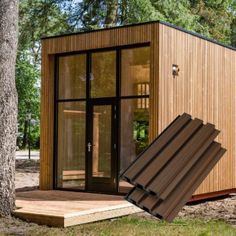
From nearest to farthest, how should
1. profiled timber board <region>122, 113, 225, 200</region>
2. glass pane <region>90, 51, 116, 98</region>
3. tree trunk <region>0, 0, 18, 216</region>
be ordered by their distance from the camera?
profiled timber board <region>122, 113, 225, 200</region>, tree trunk <region>0, 0, 18, 216</region>, glass pane <region>90, 51, 116, 98</region>

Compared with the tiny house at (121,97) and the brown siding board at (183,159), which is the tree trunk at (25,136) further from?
the brown siding board at (183,159)

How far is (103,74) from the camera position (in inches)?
432

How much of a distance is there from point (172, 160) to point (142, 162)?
248 millimetres

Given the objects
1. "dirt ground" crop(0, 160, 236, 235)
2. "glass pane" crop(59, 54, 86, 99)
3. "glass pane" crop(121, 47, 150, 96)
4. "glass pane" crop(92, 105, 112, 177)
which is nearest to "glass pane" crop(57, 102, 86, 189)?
"glass pane" crop(59, 54, 86, 99)

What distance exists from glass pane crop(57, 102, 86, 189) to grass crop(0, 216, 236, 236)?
296 centimetres

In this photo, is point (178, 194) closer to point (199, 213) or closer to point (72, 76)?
point (199, 213)

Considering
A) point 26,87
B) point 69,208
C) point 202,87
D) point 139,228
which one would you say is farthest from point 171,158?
point 26,87

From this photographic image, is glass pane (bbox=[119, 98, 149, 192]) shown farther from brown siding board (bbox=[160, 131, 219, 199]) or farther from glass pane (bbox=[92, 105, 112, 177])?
brown siding board (bbox=[160, 131, 219, 199])

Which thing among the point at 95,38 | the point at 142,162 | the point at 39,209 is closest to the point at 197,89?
the point at 95,38

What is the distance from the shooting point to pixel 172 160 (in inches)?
167

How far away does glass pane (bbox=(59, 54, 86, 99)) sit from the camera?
37.4 feet

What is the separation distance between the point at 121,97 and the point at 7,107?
2.76 m

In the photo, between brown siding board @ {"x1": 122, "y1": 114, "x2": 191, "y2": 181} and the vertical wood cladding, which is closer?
brown siding board @ {"x1": 122, "y1": 114, "x2": 191, "y2": 181}

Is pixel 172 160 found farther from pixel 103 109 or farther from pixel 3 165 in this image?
pixel 103 109
